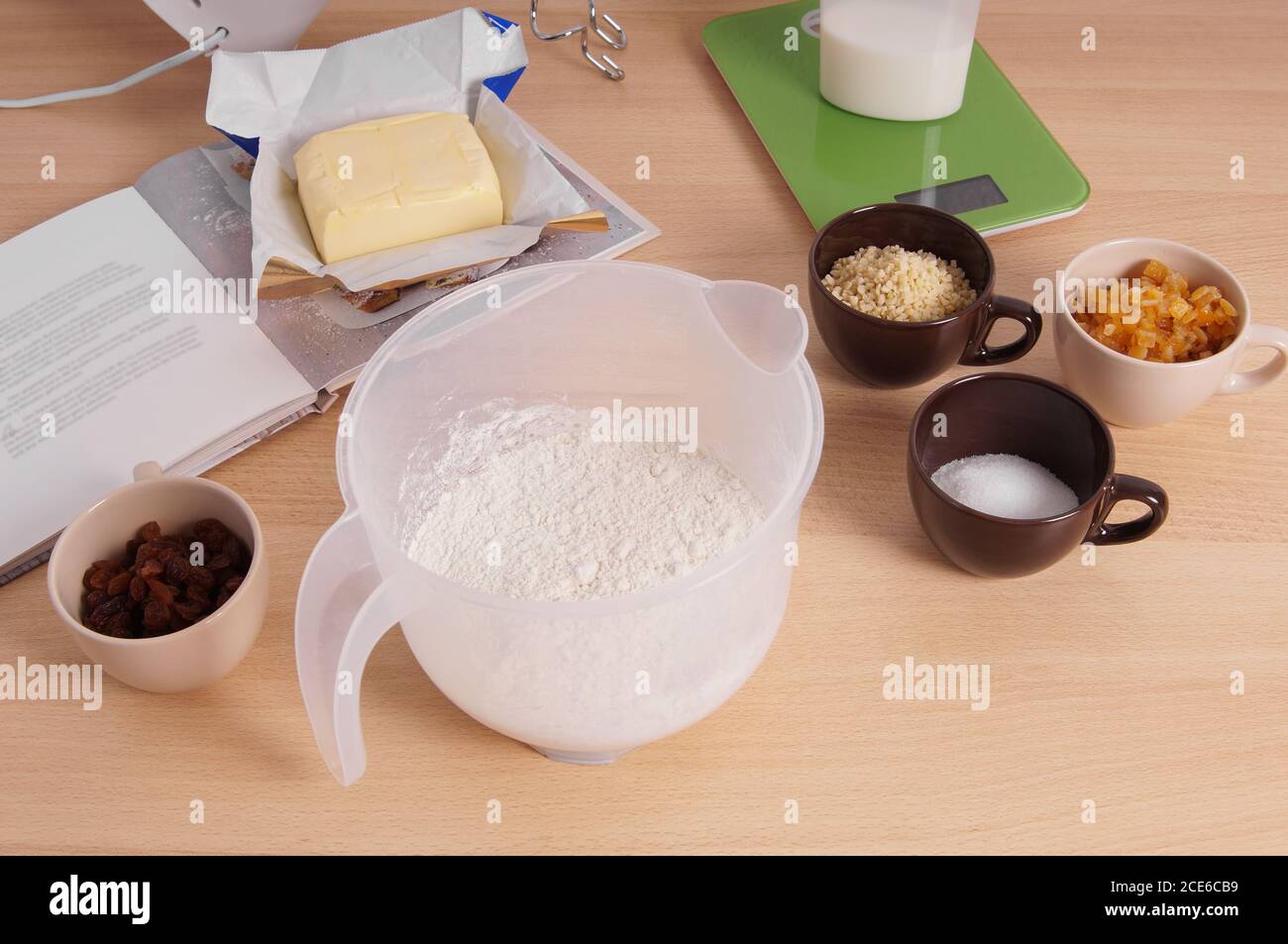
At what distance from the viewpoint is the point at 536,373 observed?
76cm

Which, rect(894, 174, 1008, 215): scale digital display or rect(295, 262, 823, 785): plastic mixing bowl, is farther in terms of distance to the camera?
rect(894, 174, 1008, 215): scale digital display

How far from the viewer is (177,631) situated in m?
0.66

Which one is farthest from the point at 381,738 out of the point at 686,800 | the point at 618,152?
the point at 618,152

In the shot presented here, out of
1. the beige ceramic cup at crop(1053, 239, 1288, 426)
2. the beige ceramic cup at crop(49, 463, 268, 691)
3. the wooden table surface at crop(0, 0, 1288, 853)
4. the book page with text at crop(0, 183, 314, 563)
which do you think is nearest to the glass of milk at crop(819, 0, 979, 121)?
the wooden table surface at crop(0, 0, 1288, 853)

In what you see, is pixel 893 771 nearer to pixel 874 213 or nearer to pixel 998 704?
pixel 998 704

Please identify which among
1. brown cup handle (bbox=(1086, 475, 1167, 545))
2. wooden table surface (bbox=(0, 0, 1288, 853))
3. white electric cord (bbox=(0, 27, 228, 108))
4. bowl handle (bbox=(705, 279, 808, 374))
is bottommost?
wooden table surface (bbox=(0, 0, 1288, 853))

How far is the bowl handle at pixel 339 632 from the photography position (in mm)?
562

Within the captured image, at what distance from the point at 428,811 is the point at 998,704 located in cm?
34

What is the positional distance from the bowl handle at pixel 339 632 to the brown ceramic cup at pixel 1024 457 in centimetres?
33

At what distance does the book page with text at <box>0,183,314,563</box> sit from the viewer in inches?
31.2

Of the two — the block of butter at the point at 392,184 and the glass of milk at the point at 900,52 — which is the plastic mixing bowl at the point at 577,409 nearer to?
the block of butter at the point at 392,184

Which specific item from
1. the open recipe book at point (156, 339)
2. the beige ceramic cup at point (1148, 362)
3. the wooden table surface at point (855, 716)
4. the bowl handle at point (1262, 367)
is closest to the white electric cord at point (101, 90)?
the open recipe book at point (156, 339)

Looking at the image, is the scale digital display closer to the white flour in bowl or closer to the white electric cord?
the white flour in bowl

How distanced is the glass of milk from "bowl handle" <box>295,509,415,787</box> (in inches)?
25.8
